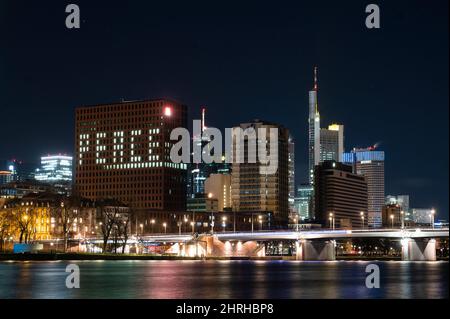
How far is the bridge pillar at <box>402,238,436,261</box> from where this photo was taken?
185575mm

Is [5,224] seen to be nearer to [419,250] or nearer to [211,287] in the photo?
[419,250]

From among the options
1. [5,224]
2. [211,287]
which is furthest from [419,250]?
[211,287]

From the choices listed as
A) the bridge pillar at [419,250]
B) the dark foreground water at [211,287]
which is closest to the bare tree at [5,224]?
the bridge pillar at [419,250]

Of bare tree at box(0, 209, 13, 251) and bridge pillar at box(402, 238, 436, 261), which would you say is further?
bare tree at box(0, 209, 13, 251)

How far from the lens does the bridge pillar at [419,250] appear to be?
185575 mm

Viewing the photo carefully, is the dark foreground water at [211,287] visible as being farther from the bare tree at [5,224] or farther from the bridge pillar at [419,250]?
the bare tree at [5,224]

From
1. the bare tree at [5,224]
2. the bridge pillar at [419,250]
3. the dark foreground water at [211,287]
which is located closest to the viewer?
the dark foreground water at [211,287]

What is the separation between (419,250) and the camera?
188m

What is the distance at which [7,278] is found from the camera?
92.7 metres

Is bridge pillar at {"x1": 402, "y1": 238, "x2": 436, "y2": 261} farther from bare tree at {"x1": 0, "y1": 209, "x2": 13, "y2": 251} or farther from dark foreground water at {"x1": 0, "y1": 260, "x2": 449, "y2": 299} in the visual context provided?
dark foreground water at {"x1": 0, "y1": 260, "x2": 449, "y2": 299}

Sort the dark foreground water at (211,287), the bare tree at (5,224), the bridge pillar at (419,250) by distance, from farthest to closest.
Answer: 1. the bare tree at (5,224)
2. the bridge pillar at (419,250)
3. the dark foreground water at (211,287)

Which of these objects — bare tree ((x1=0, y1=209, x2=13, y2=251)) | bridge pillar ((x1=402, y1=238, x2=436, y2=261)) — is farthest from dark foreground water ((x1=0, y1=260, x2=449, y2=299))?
bare tree ((x1=0, y1=209, x2=13, y2=251))

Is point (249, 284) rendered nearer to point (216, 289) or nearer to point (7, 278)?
point (216, 289)
